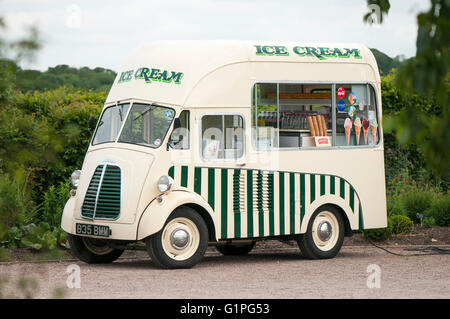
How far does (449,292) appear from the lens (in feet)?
31.7

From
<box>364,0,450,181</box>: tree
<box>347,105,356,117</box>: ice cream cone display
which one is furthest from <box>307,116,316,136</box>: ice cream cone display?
<box>364,0,450,181</box>: tree

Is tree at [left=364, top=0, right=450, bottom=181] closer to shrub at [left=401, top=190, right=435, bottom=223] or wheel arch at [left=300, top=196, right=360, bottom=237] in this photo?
wheel arch at [left=300, top=196, right=360, bottom=237]

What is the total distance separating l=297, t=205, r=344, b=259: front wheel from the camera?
41.8 feet

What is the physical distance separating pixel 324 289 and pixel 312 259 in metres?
3.09

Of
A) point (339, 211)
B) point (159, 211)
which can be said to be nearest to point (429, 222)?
point (339, 211)

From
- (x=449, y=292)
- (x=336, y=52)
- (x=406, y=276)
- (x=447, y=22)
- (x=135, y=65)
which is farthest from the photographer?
(x=336, y=52)

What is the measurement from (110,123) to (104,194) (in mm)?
1263

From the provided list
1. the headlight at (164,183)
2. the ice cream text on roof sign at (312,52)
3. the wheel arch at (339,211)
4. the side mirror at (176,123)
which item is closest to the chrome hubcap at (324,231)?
the wheel arch at (339,211)

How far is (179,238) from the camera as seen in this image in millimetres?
11344

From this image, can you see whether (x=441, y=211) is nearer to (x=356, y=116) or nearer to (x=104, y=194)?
(x=356, y=116)

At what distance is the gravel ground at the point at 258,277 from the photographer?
941 centimetres

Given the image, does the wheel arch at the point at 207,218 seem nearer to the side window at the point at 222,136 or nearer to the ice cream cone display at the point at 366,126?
the side window at the point at 222,136
